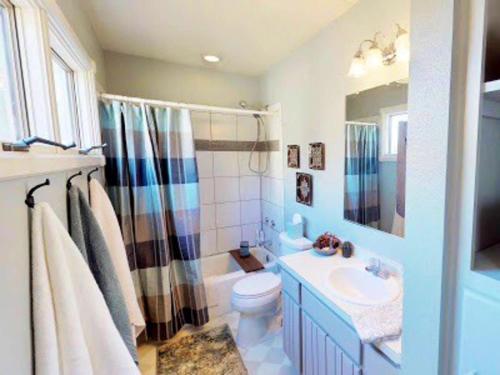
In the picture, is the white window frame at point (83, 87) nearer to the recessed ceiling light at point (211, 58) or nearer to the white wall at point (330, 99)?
the recessed ceiling light at point (211, 58)

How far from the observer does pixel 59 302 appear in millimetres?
562

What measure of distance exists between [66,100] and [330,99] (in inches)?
66.1

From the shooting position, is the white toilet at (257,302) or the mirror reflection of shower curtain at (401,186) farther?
the white toilet at (257,302)

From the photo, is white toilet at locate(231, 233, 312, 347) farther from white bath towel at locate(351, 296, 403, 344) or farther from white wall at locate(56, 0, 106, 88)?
white wall at locate(56, 0, 106, 88)

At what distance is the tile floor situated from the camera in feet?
5.77

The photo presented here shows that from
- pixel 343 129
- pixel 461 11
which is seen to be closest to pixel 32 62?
pixel 461 11

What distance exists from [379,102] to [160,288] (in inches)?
82.5

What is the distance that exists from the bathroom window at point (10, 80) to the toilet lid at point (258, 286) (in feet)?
5.72

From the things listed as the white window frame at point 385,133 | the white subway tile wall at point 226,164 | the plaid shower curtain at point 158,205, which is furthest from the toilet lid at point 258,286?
the white window frame at point 385,133

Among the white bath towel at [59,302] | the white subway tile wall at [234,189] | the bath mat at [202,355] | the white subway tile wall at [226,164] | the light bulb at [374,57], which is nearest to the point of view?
the white bath towel at [59,302]

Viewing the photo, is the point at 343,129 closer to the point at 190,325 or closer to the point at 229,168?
the point at 229,168

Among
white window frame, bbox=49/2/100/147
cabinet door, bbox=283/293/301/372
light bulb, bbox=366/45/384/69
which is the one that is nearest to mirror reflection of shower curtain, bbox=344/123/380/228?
light bulb, bbox=366/45/384/69

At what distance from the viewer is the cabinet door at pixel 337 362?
3.62 ft

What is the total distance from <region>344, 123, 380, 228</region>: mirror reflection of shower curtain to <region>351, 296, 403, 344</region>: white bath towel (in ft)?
1.90
